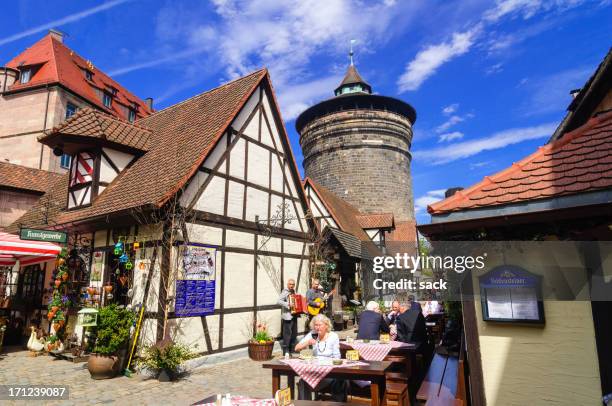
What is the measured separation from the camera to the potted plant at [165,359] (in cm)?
711

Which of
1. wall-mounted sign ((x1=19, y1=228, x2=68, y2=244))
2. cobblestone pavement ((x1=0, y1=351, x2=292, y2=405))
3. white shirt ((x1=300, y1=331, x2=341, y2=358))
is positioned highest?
wall-mounted sign ((x1=19, y1=228, x2=68, y2=244))

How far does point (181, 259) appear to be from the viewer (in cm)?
830

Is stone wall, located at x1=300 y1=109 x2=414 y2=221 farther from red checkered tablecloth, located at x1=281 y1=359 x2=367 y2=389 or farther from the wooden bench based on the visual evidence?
red checkered tablecloth, located at x1=281 y1=359 x2=367 y2=389

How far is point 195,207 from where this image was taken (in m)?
8.83

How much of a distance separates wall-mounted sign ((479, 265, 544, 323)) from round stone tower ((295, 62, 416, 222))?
24272 mm

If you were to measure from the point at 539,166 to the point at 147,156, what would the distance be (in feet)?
31.2

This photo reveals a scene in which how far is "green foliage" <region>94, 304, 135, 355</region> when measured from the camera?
7280 millimetres

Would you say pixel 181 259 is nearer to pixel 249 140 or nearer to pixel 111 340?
pixel 111 340

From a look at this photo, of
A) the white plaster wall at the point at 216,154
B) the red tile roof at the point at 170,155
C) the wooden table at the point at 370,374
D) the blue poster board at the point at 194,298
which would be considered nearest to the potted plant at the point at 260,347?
the blue poster board at the point at 194,298

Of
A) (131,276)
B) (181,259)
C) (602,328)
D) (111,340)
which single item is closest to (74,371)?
(111,340)

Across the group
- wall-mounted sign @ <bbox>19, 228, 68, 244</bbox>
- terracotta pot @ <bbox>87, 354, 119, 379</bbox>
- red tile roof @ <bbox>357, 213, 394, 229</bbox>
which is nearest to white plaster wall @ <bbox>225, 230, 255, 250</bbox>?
terracotta pot @ <bbox>87, 354, 119, 379</bbox>

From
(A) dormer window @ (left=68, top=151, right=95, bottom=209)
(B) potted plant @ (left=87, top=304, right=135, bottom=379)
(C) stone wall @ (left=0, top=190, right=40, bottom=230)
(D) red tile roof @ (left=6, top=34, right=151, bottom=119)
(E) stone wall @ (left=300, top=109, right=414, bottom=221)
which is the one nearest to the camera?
(B) potted plant @ (left=87, top=304, right=135, bottom=379)

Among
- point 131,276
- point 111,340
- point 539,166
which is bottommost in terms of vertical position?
point 111,340

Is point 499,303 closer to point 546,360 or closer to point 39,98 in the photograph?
point 546,360
